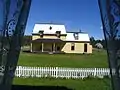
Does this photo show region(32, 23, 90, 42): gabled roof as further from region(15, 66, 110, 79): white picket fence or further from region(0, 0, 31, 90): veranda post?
region(0, 0, 31, 90): veranda post


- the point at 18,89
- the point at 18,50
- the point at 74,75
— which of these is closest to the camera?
the point at 18,50

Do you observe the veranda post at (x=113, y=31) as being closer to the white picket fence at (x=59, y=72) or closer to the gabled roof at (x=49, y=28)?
the white picket fence at (x=59, y=72)

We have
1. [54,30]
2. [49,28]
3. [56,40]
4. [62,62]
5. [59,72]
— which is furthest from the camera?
[49,28]

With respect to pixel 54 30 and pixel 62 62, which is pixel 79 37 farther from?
pixel 62 62

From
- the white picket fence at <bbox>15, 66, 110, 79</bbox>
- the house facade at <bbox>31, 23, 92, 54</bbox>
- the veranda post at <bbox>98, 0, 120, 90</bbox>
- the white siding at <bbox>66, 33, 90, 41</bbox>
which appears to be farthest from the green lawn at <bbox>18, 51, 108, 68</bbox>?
the white siding at <bbox>66, 33, 90, 41</bbox>

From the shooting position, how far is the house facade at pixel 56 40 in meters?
50.9

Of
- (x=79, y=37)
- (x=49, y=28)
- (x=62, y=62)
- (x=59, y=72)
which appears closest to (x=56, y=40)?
(x=49, y=28)

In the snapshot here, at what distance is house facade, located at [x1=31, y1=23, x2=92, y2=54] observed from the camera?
2004 inches

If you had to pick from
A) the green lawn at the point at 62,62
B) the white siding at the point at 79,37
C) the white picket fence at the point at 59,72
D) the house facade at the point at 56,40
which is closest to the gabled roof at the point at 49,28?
the house facade at the point at 56,40

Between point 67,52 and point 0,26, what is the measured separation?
1841 inches

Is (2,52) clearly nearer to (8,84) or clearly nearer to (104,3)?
(8,84)

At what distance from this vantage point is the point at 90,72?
49.1 ft

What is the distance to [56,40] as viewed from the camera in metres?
50.7

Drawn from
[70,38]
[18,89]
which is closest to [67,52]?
[70,38]
